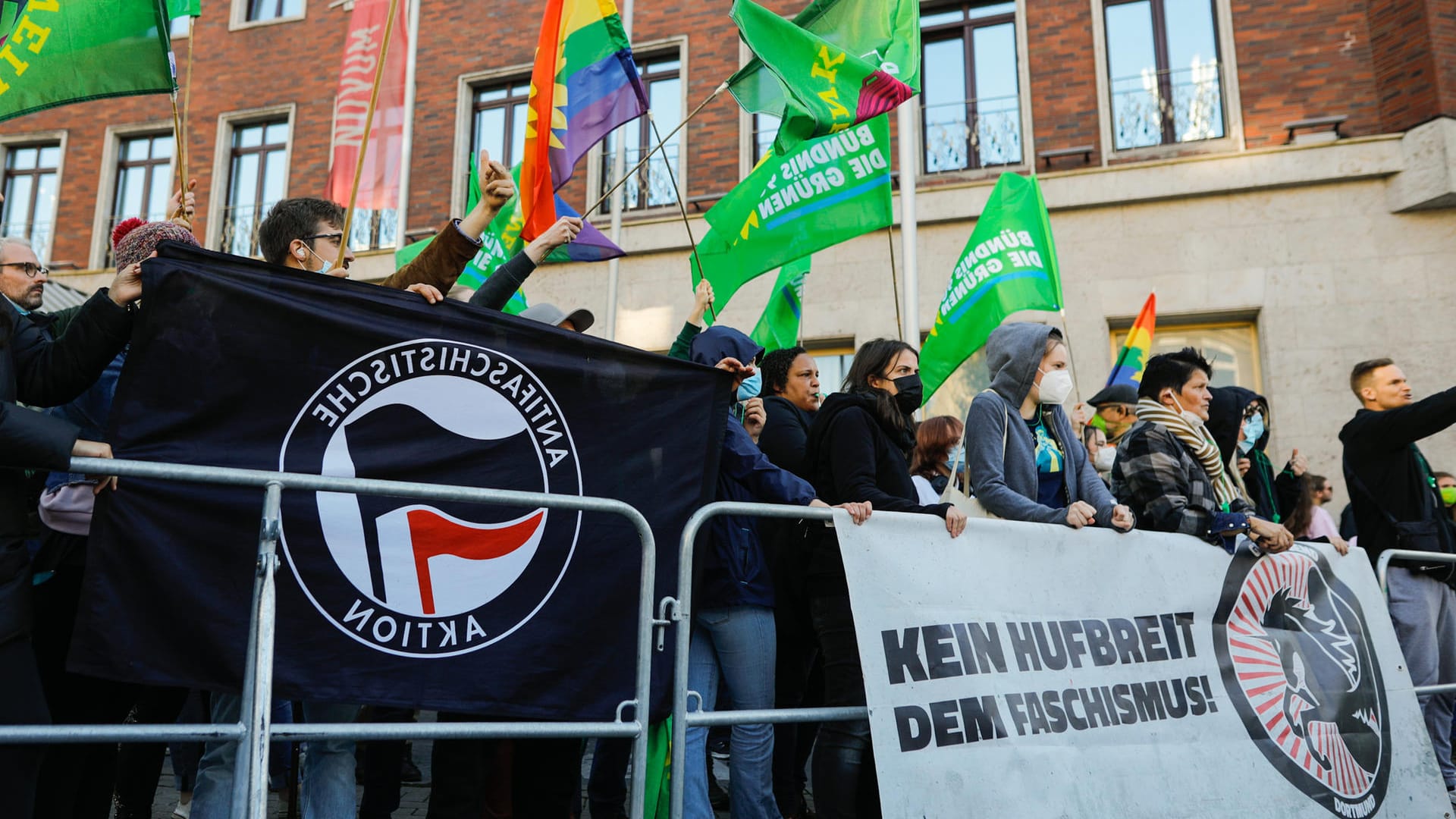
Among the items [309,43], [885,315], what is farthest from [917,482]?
[309,43]

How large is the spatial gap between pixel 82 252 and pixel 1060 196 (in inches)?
593

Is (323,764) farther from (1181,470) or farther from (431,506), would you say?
(1181,470)

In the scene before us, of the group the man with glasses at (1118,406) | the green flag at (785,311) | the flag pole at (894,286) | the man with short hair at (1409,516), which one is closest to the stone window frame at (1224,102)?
the flag pole at (894,286)

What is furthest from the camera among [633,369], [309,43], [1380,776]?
[309,43]

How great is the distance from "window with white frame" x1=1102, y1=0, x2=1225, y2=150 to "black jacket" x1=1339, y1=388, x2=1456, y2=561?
7595 mm

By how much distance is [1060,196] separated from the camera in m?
12.6

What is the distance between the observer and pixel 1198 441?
509 centimetres

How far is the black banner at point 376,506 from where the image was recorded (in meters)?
3.22

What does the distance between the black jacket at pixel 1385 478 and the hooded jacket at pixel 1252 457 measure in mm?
518

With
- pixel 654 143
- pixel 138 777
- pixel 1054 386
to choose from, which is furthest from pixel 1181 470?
pixel 654 143

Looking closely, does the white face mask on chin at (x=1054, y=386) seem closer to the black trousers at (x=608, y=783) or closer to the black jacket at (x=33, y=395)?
the black trousers at (x=608, y=783)

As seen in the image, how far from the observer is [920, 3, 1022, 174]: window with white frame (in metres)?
13.4

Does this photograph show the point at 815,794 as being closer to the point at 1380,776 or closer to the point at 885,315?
the point at 1380,776

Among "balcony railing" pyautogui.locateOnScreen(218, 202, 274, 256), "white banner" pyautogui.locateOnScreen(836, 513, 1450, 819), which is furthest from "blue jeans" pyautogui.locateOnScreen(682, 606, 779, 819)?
"balcony railing" pyautogui.locateOnScreen(218, 202, 274, 256)
